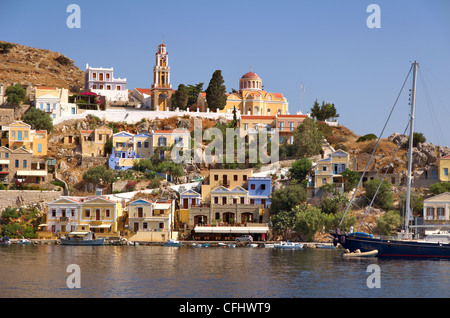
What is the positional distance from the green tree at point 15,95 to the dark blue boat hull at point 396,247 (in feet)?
166

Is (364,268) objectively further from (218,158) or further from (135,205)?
(218,158)

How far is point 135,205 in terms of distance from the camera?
80.7 meters

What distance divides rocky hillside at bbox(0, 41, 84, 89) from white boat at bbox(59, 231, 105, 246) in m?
51.8

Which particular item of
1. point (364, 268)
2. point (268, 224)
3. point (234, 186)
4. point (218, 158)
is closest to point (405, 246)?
point (364, 268)

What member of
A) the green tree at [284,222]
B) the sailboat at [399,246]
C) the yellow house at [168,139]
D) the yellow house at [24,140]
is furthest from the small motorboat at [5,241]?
the sailboat at [399,246]

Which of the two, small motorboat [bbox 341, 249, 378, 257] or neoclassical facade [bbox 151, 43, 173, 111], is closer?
small motorboat [bbox 341, 249, 378, 257]

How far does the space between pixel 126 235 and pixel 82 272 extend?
26.3m

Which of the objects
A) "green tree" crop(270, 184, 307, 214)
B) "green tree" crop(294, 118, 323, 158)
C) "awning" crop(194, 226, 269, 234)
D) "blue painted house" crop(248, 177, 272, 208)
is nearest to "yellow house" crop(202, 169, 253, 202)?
"blue painted house" crop(248, 177, 272, 208)

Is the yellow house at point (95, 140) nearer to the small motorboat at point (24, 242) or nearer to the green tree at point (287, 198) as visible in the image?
the small motorboat at point (24, 242)

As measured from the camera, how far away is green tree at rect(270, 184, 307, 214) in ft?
267

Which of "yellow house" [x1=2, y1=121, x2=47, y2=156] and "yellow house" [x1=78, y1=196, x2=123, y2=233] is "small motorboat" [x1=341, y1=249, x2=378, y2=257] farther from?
"yellow house" [x1=2, y1=121, x2=47, y2=156]

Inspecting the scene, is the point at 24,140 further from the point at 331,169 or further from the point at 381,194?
the point at 381,194

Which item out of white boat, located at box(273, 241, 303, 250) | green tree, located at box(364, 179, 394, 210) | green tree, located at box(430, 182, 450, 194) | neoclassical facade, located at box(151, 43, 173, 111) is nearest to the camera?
white boat, located at box(273, 241, 303, 250)

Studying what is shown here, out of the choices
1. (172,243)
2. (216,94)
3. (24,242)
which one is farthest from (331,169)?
(24,242)
